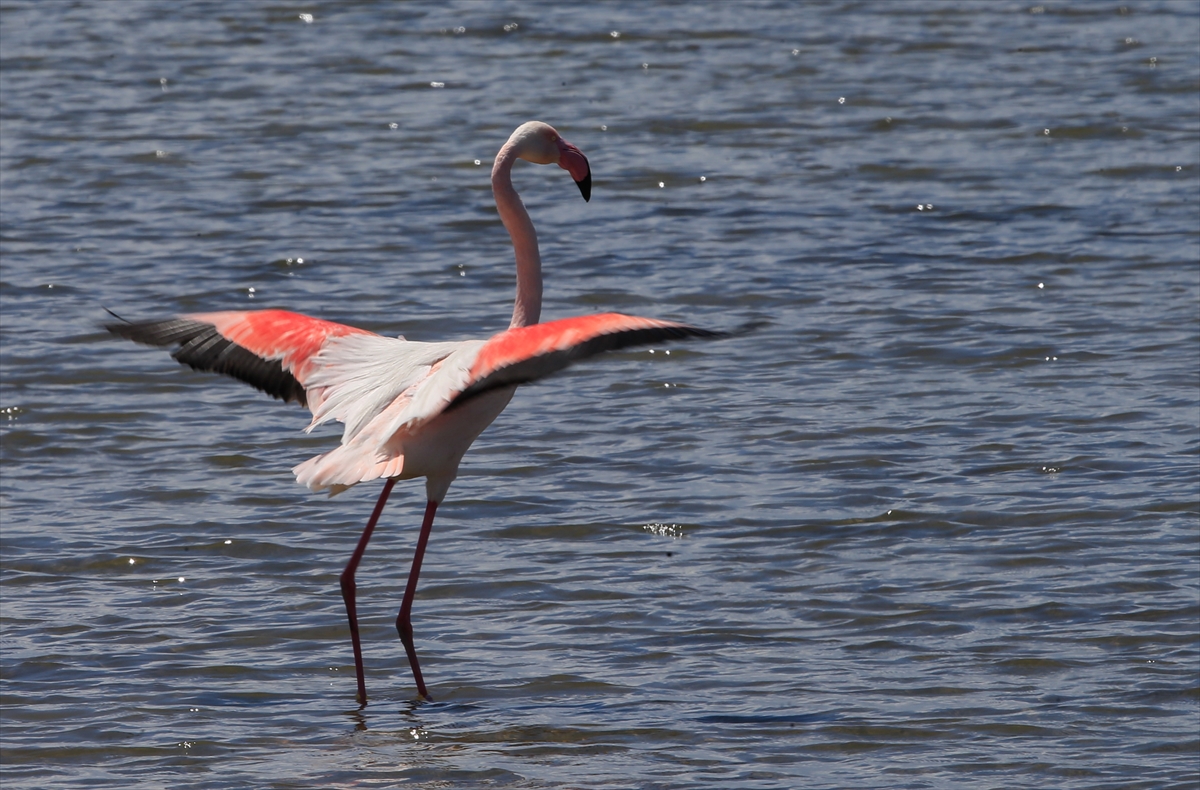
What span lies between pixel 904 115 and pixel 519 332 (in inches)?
373

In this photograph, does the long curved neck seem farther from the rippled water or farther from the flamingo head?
the rippled water

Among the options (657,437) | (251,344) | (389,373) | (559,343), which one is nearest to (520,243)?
(389,373)

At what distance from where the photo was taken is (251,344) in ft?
21.0

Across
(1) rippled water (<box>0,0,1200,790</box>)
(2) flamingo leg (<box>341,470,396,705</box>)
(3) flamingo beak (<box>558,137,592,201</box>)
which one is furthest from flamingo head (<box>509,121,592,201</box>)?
(1) rippled water (<box>0,0,1200,790</box>)

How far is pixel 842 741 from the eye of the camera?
5.59 m

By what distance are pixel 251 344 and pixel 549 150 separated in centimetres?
128

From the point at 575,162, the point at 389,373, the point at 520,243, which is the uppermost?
the point at 575,162

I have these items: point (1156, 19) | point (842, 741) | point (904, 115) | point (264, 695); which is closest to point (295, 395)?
point (264, 695)

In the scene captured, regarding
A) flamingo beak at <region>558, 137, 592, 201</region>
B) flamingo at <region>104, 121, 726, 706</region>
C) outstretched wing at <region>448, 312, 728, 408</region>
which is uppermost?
flamingo beak at <region>558, 137, 592, 201</region>

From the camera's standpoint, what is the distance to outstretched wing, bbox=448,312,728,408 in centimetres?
514

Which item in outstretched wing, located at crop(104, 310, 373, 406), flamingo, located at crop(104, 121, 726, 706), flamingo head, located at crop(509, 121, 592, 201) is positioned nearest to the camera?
flamingo, located at crop(104, 121, 726, 706)

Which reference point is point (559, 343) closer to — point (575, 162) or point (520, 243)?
point (520, 243)

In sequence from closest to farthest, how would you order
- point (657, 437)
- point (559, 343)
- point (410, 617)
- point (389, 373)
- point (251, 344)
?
point (559, 343) → point (389, 373) → point (251, 344) → point (410, 617) → point (657, 437)

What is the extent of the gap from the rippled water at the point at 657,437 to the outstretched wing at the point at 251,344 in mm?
904
